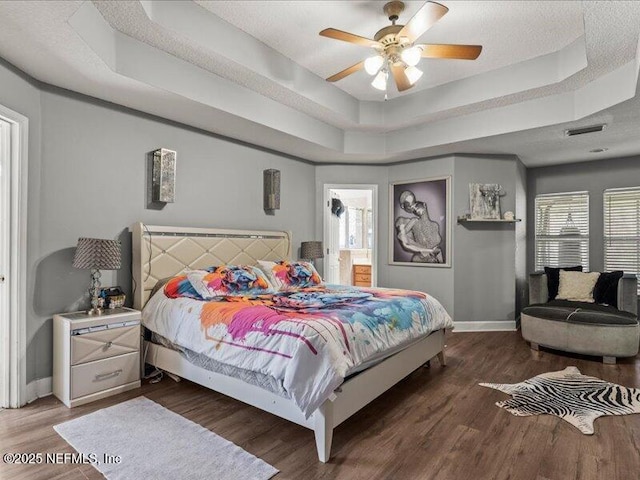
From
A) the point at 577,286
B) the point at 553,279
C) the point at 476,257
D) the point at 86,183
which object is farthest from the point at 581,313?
the point at 86,183

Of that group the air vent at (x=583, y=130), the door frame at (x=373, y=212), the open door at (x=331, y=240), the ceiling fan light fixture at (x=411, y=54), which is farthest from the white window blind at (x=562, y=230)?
the ceiling fan light fixture at (x=411, y=54)

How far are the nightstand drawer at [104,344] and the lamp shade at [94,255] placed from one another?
54 cm

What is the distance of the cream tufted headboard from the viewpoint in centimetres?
343

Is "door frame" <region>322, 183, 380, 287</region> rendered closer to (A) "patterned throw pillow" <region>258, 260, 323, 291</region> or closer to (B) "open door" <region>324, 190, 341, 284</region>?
(B) "open door" <region>324, 190, 341, 284</region>

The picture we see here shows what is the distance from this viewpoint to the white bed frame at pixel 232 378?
227 cm

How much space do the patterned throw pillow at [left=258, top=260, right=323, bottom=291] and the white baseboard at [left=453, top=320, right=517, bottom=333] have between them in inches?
94.7

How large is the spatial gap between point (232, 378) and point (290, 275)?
164 cm

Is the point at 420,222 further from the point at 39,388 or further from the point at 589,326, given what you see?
the point at 39,388

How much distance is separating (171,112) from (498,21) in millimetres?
3063

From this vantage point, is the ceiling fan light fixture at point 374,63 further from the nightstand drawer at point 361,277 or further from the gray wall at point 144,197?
the nightstand drawer at point 361,277

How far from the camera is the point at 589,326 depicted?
3.91m

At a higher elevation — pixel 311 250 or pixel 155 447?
pixel 311 250

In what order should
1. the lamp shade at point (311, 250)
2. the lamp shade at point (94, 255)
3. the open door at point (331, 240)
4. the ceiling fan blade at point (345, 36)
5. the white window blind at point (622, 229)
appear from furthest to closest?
the open door at point (331, 240) < the white window blind at point (622, 229) < the lamp shade at point (311, 250) < the lamp shade at point (94, 255) < the ceiling fan blade at point (345, 36)

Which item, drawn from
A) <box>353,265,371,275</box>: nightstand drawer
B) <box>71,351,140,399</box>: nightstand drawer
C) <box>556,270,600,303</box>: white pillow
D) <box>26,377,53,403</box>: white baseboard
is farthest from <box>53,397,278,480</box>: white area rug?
<box>353,265,371,275</box>: nightstand drawer
